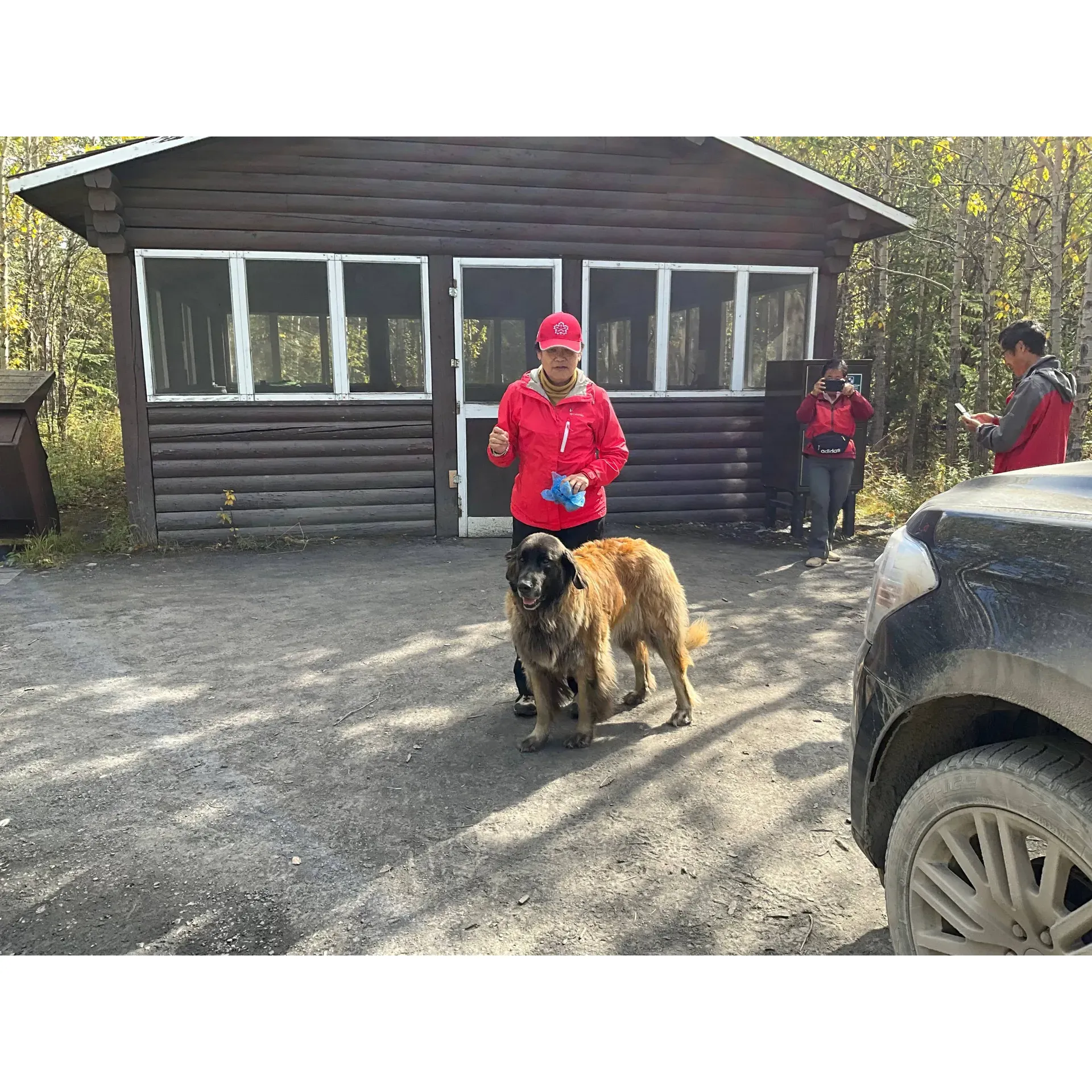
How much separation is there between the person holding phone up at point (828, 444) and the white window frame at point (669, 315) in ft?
5.24

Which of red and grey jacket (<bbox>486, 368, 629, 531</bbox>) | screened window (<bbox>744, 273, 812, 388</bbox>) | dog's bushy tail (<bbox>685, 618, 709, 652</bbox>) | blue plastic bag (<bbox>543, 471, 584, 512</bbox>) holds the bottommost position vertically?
dog's bushy tail (<bbox>685, 618, 709, 652</bbox>)

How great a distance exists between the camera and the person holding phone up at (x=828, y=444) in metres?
7.88

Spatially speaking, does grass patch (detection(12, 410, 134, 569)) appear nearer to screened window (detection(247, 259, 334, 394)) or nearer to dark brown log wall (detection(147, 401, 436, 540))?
dark brown log wall (detection(147, 401, 436, 540))

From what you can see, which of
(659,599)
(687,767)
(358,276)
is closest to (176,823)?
(687,767)

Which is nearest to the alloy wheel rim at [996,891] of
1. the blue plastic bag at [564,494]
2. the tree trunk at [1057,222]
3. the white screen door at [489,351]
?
the blue plastic bag at [564,494]

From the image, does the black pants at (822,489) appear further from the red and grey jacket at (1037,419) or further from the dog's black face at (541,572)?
the dog's black face at (541,572)

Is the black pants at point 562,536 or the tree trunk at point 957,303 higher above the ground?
the tree trunk at point 957,303

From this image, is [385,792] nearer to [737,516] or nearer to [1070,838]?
[1070,838]

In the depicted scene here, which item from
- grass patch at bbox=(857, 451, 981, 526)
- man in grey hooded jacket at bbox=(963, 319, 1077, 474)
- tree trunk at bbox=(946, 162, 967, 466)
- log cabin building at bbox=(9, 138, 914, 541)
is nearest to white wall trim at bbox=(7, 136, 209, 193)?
log cabin building at bbox=(9, 138, 914, 541)

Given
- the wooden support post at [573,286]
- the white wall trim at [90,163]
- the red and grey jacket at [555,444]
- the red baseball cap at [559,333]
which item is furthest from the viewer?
the wooden support post at [573,286]

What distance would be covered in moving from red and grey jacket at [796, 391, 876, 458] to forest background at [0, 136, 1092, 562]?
3.65 m

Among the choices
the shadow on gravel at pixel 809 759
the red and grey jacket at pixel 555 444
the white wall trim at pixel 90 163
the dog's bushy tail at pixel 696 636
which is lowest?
the shadow on gravel at pixel 809 759

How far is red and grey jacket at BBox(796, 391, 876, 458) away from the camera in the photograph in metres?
7.88

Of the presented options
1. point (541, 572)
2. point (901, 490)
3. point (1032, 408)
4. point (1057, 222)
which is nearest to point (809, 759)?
point (541, 572)
